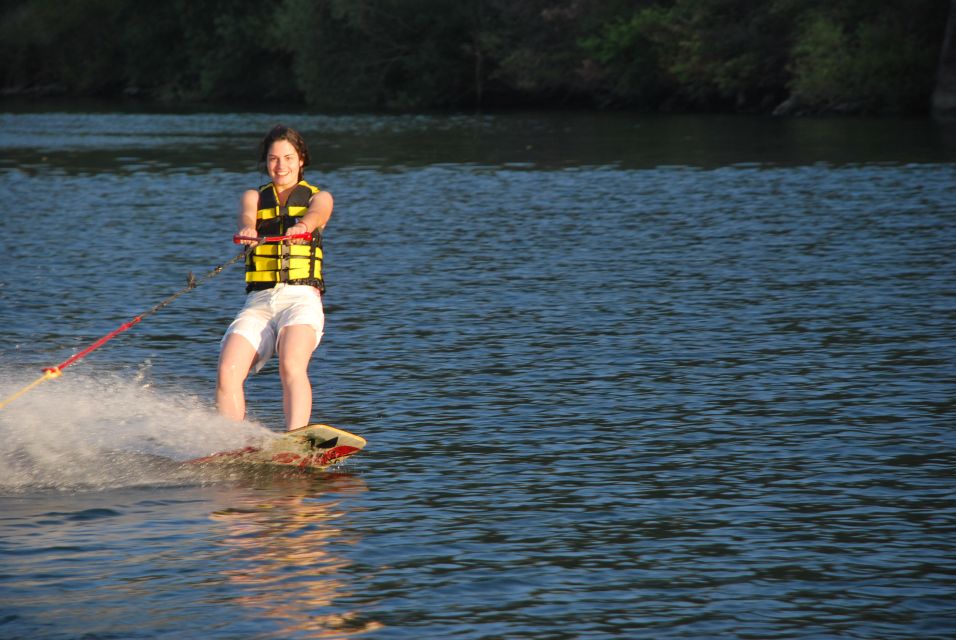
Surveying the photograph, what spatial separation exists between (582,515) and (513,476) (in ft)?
2.74

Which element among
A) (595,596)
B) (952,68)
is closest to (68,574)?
(595,596)

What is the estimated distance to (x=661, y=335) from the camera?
1275cm

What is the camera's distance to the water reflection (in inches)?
240

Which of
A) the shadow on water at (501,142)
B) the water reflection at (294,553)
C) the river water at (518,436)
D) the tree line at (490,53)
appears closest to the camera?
the water reflection at (294,553)

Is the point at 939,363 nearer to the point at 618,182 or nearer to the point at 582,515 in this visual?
the point at 582,515

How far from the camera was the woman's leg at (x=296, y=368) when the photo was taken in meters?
8.24

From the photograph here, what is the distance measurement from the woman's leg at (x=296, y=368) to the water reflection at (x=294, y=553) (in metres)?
0.33

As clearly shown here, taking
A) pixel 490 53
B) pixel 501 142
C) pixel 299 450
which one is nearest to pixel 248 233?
pixel 299 450

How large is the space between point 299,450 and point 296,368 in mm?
419

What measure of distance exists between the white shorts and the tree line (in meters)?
46.8

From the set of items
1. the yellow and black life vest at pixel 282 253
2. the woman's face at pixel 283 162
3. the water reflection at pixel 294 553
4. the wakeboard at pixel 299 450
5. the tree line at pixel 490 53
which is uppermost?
the tree line at pixel 490 53

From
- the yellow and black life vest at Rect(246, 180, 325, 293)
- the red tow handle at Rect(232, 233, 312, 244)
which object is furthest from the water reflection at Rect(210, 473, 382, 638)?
the red tow handle at Rect(232, 233, 312, 244)

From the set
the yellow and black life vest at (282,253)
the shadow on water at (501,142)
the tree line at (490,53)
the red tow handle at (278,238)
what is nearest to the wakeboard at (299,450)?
the yellow and black life vest at (282,253)

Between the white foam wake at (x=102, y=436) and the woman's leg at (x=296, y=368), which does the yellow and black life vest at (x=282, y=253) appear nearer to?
the woman's leg at (x=296, y=368)
